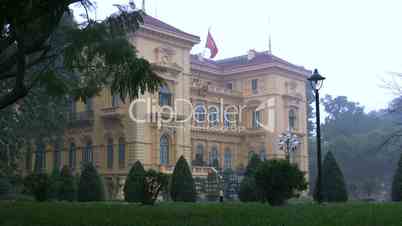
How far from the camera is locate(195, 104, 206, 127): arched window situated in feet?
150

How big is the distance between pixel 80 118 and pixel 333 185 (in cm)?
2225

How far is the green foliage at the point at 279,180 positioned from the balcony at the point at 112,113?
70.5 feet

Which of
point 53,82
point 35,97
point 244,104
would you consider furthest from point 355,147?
point 53,82

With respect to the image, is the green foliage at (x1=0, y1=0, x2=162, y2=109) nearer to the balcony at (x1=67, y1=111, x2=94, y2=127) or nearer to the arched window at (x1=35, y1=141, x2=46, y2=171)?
the balcony at (x1=67, y1=111, x2=94, y2=127)

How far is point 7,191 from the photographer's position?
29594 mm

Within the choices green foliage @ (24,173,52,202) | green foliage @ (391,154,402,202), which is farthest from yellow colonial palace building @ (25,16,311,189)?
green foliage @ (391,154,402,202)

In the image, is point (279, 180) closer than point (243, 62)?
Yes

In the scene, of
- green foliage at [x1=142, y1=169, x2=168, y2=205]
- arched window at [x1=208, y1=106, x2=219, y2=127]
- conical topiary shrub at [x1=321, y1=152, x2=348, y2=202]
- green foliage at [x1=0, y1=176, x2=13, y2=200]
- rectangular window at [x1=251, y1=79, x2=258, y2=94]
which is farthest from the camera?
rectangular window at [x1=251, y1=79, x2=258, y2=94]

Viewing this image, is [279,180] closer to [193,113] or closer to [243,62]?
[193,113]

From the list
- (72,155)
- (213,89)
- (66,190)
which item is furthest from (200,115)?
(66,190)

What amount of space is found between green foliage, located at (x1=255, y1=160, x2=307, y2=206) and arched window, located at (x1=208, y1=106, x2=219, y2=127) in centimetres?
2903

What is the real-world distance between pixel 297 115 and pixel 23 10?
45526mm

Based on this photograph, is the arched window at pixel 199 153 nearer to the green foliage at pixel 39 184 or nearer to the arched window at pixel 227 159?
the arched window at pixel 227 159

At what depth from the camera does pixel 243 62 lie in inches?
2087
